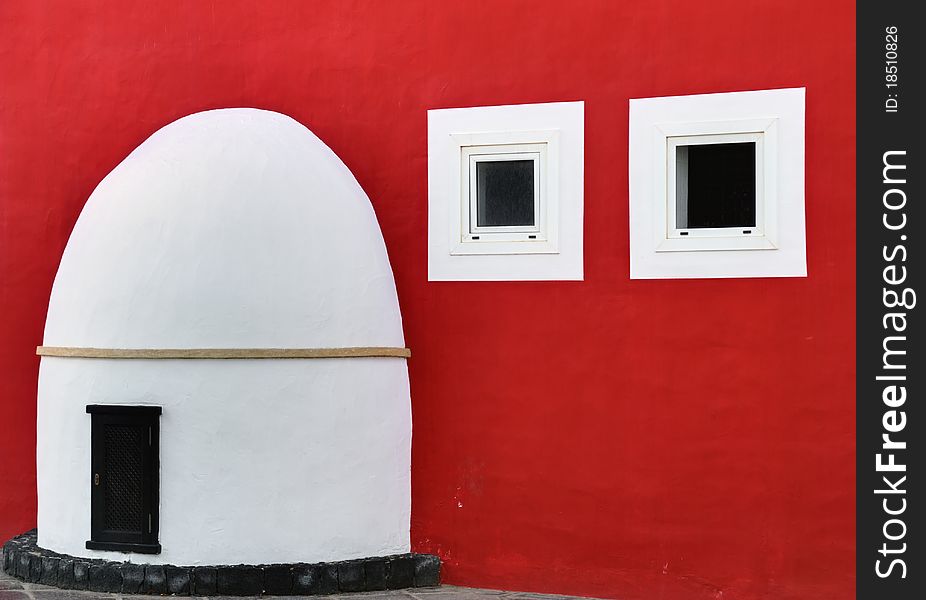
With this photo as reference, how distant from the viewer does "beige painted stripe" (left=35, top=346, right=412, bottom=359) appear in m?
7.88

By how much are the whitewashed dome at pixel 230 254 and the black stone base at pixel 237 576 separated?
1412 mm

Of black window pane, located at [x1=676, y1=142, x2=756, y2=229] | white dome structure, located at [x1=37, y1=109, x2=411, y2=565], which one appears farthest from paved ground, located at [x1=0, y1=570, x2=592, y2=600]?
black window pane, located at [x1=676, y1=142, x2=756, y2=229]

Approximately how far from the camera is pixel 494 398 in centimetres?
820

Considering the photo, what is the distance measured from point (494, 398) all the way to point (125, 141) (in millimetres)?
3391

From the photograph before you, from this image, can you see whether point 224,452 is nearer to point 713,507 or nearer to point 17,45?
point 713,507

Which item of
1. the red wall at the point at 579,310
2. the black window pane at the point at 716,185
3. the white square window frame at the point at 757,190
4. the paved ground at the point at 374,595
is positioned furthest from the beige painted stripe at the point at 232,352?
the black window pane at the point at 716,185

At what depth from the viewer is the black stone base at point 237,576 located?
A: 7.79 m

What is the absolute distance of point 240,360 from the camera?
789cm

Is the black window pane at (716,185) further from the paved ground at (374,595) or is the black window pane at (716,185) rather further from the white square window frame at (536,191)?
the paved ground at (374,595)

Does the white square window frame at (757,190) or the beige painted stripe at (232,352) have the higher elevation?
the white square window frame at (757,190)

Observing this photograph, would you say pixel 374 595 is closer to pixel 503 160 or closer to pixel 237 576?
pixel 237 576

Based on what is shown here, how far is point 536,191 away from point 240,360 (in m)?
2.20

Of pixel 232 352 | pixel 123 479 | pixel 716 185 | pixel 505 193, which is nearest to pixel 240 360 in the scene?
pixel 232 352
